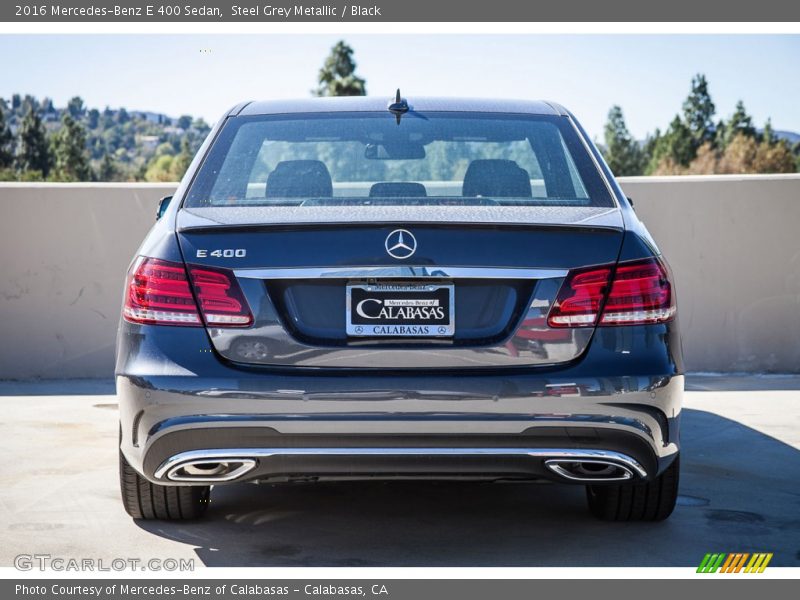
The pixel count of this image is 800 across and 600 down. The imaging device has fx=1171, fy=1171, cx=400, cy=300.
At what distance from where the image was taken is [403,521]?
474 cm

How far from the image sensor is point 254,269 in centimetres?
376

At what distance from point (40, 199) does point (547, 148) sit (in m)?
5.64

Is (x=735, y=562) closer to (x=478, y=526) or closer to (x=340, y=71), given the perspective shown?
(x=478, y=526)

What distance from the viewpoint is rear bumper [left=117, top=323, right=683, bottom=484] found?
3711 millimetres

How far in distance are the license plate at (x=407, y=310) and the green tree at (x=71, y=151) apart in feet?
402

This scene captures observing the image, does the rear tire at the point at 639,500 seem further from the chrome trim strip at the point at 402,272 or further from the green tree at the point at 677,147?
the green tree at the point at 677,147

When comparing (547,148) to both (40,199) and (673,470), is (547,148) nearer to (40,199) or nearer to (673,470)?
(673,470)

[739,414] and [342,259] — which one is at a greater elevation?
[342,259]

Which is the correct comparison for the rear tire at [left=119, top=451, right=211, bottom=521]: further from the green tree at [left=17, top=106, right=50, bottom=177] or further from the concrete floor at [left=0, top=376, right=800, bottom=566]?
the green tree at [left=17, top=106, right=50, bottom=177]

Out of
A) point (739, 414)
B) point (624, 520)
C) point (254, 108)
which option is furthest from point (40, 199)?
point (624, 520)

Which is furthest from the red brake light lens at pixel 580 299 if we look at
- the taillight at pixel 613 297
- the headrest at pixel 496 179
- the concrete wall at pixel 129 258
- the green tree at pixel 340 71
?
the green tree at pixel 340 71

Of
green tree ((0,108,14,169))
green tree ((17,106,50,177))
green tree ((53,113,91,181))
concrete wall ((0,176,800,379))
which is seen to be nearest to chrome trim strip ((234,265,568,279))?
concrete wall ((0,176,800,379))

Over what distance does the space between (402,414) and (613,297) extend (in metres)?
0.79

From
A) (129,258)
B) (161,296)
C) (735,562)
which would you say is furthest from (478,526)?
(129,258)
